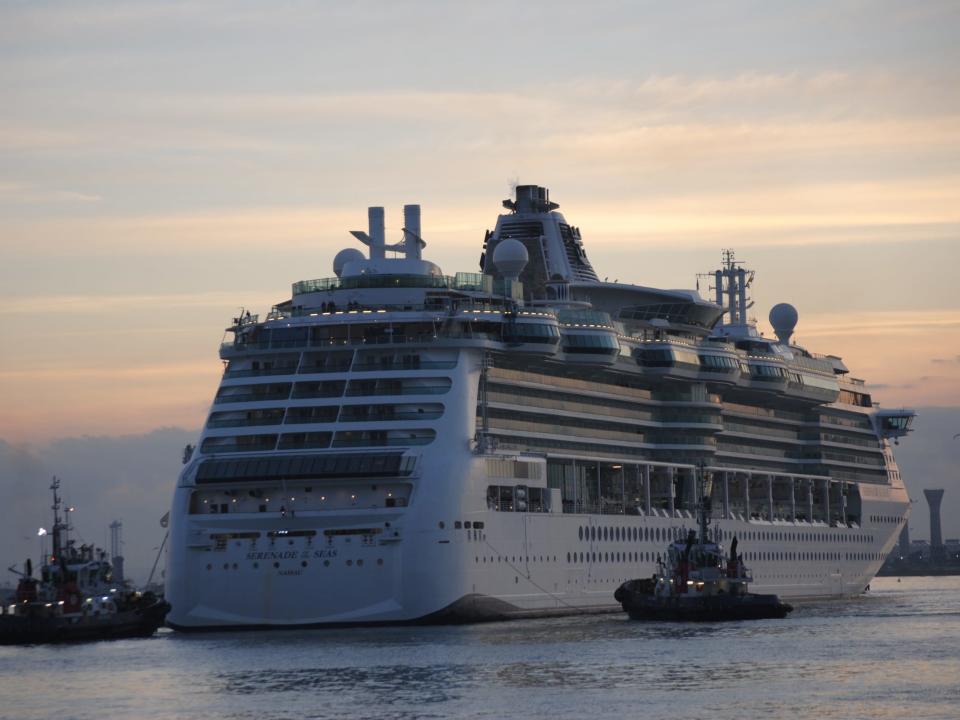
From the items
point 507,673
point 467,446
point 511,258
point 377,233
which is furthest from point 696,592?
point 507,673

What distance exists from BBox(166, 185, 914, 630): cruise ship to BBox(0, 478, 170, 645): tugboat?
5.65 metres

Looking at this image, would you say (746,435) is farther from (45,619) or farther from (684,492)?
(45,619)

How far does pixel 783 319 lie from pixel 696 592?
40.7 m

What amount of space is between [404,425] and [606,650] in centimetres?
1488

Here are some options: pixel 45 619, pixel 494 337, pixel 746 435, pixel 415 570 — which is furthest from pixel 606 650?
pixel 746 435

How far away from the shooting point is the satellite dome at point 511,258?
99062 mm

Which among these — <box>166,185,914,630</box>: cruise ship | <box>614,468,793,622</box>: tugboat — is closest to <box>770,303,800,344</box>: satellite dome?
<box>166,185,914,630</box>: cruise ship

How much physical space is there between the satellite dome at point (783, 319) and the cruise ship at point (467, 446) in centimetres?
1227

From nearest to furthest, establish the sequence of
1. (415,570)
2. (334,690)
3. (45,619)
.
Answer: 1. (334,690)
2. (415,570)
3. (45,619)

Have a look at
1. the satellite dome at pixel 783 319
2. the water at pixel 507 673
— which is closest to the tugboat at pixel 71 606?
the water at pixel 507 673

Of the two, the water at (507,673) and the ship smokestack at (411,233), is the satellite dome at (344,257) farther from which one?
the water at (507,673)

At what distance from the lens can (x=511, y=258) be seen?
99000mm

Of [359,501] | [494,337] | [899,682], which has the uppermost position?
[494,337]

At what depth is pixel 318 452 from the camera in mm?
84125
